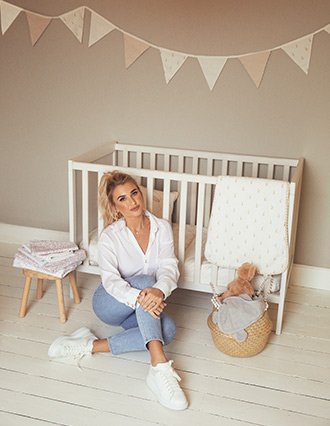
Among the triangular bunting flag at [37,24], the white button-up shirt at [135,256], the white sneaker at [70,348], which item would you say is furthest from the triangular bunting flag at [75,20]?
the white sneaker at [70,348]

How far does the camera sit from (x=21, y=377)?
91.1 inches

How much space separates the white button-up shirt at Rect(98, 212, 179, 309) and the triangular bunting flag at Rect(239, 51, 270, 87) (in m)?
1.00

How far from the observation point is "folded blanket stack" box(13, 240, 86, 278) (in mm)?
2721

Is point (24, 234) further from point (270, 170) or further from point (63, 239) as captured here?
point (270, 170)

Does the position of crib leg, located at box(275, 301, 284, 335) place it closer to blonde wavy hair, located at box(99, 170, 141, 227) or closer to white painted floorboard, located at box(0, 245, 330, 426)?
white painted floorboard, located at box(0, 245, 330, 426)

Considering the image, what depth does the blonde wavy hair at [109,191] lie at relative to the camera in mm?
2533

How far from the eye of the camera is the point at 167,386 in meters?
2.18

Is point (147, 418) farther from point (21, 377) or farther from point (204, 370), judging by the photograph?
point (21, 377)

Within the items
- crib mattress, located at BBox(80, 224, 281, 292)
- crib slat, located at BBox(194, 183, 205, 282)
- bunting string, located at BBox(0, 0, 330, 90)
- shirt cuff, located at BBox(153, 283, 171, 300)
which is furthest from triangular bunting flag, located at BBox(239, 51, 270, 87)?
shirt cuff, located at BBox(153, 283, 171, 300)

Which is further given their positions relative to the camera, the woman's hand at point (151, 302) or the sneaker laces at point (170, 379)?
the woman's hand at point (151, 302)

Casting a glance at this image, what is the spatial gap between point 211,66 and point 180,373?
1651 mm

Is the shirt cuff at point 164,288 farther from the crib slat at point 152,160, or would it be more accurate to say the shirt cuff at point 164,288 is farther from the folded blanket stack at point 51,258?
the crib slat at point 152,160

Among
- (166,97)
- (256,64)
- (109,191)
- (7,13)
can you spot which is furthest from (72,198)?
(7,13)

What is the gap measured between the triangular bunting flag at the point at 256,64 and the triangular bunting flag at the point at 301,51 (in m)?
0.11
